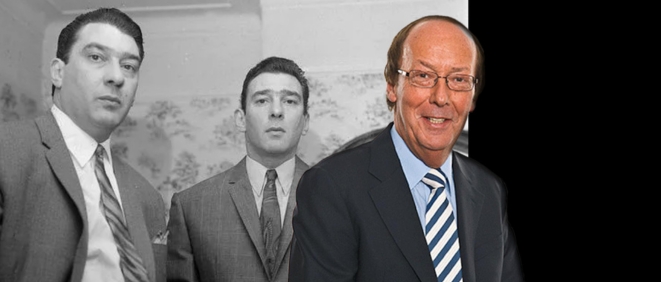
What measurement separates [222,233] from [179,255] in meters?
0.17

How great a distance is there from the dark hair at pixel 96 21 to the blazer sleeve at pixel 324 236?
1.01 meters

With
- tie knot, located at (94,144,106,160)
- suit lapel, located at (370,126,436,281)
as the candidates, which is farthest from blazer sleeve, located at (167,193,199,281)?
suit lapel, located at (370,126,436,281)

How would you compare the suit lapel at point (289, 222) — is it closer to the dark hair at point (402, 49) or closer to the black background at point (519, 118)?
the dark hair at point (402, 49)

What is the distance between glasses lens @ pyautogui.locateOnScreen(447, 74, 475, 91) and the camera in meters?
2.46

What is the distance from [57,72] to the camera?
286 centimetres

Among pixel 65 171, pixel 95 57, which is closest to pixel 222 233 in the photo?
pixel 65 171

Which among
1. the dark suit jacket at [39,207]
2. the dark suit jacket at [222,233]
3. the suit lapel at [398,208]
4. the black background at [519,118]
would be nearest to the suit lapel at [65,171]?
the dark suit jacket at [39,207]

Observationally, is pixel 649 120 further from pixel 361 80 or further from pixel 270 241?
pixel 270 241

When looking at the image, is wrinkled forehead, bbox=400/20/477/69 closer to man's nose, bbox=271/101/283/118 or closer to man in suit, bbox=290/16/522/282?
man in suit, bbox=290/16/522/282

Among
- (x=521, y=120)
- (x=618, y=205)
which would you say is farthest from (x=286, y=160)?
(x=618, y=205)

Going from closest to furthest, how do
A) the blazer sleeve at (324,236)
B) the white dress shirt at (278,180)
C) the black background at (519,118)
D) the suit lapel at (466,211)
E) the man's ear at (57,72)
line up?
the blazer sleeve at (324,236), the suit lapel at (466,211), the man's ear at (57,72), the white dress shirt at (278,180), the black background at (519,118)

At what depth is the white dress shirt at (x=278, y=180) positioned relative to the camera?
9.74 feet

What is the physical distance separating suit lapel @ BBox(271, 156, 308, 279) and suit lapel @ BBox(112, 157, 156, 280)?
1.43 ft

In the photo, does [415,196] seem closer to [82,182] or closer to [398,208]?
[398,208]
